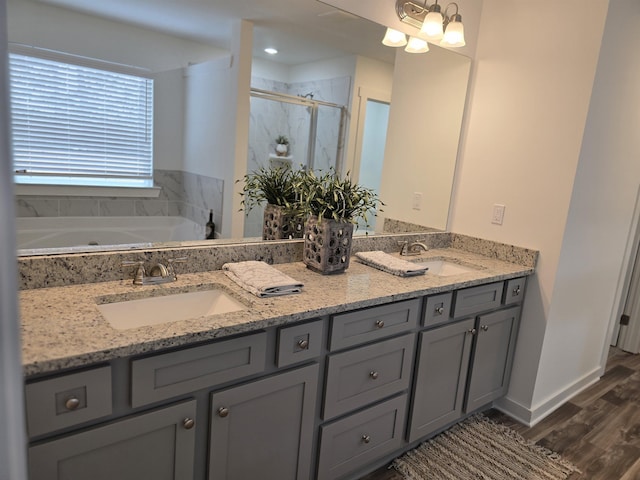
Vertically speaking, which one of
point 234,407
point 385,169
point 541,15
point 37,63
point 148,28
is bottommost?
point 234,407

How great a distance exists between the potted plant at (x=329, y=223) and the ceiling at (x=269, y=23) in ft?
1.97

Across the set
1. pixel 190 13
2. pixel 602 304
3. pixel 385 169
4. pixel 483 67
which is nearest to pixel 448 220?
pixel 385 169

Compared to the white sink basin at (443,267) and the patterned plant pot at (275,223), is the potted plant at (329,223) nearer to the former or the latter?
the patterned plant pot at (275,223)

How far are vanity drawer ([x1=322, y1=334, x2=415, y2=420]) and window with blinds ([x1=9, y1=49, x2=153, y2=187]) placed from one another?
3.28ft

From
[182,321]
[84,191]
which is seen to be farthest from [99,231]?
[182,321]

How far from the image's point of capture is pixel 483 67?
100 inches

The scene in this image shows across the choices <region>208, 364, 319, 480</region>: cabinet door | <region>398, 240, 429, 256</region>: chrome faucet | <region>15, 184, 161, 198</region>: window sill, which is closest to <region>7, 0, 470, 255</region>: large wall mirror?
<region>15, 184, 161, 198</region>: window sill

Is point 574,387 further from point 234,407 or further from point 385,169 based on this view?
point 234,407

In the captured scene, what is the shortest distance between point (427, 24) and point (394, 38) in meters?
0.17

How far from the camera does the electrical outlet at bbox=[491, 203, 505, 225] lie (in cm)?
252

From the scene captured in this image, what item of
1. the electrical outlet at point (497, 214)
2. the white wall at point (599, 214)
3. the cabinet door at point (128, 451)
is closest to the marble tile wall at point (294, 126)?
the cabinet door at point (128, 451)

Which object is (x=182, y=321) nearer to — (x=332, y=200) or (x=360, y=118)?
(x=332, y=200)

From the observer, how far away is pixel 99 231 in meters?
1.57

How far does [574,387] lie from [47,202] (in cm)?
308
